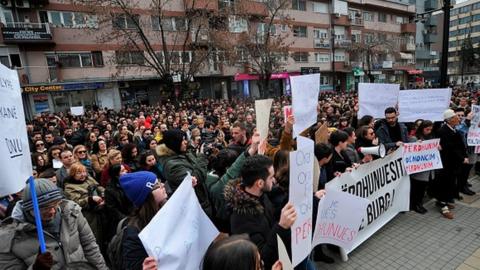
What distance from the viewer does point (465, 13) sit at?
7656 centimetres

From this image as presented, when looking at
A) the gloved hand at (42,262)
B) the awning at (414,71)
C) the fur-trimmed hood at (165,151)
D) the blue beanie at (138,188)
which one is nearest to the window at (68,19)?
the fur-trimmed hood at (165,151)

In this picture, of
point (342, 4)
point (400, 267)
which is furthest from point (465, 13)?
point (400, 267)

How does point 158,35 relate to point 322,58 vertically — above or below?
above

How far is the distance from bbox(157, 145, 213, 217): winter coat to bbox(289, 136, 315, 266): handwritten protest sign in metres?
1.34

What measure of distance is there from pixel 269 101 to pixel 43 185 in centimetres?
239

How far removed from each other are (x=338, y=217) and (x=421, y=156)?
259 cm

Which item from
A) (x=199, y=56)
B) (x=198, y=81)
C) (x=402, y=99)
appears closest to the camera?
(x=402, y=99)

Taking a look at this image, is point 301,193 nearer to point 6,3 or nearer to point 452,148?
point 452,148

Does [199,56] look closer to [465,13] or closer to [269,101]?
[269,101]

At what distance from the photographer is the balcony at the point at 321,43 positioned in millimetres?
38600

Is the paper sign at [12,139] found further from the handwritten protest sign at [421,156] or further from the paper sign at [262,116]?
the handwritten protest sign at [421,156]

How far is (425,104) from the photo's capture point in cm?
577

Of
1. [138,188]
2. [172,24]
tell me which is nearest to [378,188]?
[138,188]

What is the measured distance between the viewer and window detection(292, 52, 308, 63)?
121 feet
